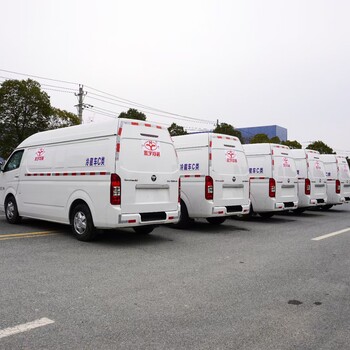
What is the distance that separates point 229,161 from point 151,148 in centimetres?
305

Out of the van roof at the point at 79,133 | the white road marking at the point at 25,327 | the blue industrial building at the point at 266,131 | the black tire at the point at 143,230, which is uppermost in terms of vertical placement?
the blue industrial building at the point at 266,131

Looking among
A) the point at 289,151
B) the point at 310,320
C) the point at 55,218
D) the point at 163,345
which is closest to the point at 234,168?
the point at 289,151

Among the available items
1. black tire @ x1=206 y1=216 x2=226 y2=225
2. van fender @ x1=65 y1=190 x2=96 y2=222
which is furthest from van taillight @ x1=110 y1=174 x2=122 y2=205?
black tire @ x1=206 y1=216 x2=226 y2=225

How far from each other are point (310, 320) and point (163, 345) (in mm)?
1562

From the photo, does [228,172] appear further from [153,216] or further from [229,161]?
[153,216]

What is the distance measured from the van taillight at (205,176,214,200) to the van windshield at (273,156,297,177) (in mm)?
3371

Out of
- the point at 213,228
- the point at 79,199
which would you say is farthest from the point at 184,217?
the point at 79,199

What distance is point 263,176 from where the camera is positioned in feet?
39.8

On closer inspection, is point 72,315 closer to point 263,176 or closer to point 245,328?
point 245,328

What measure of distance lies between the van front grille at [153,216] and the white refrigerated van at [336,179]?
433 inches

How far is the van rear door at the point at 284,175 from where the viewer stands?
39.7ft

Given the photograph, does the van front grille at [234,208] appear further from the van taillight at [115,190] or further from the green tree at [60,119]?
the green tree at [60,119]

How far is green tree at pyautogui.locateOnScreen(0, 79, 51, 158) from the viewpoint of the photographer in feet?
98.8

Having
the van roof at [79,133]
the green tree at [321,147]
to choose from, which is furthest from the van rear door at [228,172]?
the green tree at [321,147]
